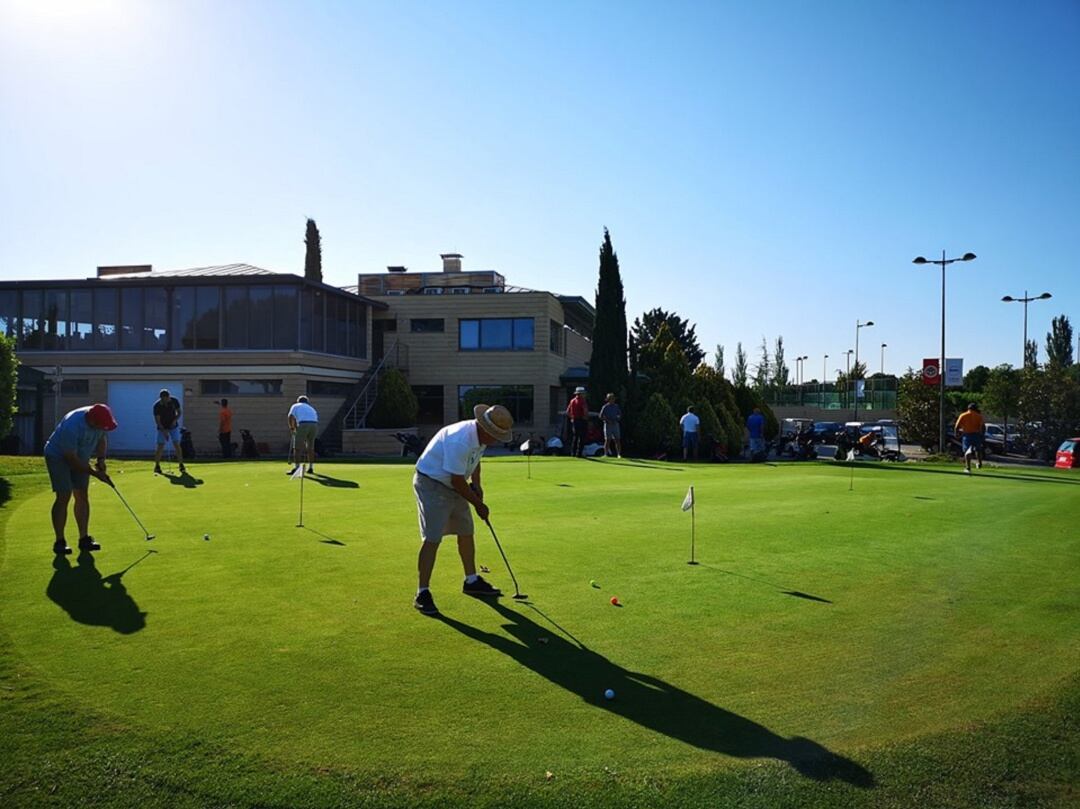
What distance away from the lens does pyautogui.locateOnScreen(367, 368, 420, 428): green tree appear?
131ft

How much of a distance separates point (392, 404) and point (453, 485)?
32.6m

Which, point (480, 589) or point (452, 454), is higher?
point (452, 454)

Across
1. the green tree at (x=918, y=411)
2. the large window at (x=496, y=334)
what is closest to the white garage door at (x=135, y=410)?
the large window at (x=496, y=334)

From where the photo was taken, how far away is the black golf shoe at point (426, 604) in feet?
24.4

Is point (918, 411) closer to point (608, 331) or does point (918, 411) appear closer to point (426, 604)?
point (608, 331)

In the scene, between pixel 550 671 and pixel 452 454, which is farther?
pixel 452 454

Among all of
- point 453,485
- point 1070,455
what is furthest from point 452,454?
point 1070,455

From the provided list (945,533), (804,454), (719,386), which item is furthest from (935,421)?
(945,533)

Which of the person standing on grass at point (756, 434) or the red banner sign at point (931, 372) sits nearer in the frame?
the person standing on grass at point (756, 434)

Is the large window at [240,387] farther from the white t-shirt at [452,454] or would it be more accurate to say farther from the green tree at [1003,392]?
the green tree at [1003,392]

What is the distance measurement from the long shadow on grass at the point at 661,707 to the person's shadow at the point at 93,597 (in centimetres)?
275

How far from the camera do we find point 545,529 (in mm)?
12008

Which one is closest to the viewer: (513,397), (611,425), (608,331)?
(611,425)

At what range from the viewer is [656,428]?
34625 mm
